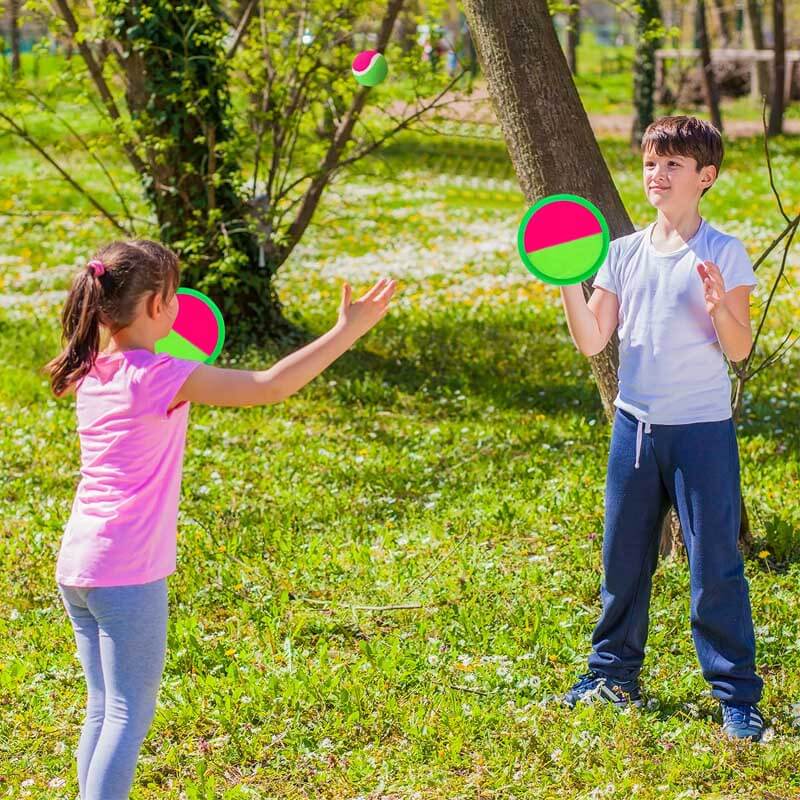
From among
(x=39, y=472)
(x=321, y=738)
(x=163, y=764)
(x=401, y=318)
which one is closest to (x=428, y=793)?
(x=321, y=738)

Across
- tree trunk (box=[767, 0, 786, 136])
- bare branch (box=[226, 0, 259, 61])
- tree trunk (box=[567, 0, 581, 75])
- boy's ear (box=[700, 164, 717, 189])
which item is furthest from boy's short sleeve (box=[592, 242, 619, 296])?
tree trunk (box=[767, 0, 786, 136])

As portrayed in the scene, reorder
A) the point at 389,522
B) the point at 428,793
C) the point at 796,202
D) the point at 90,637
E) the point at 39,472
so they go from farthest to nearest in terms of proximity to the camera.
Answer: the point at 796,202
the point at 39,472
the point at 389,522
the point at 428,793
the point at 90,637

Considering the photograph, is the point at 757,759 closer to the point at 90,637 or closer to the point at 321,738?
the point at 321,738

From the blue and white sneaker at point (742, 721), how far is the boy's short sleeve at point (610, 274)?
1.26m

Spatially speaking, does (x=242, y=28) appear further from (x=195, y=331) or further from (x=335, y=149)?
(x=195, y=331)

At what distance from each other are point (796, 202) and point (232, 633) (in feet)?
38.1

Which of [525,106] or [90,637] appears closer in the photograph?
[90,637]

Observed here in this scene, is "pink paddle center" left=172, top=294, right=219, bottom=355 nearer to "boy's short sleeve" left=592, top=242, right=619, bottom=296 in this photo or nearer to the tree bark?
"boy's short sleeve" left=592, top=242, right=619, bottom=296

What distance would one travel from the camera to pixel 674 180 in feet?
10.6

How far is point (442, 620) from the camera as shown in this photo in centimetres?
415

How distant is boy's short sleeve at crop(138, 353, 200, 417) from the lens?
2.62 m

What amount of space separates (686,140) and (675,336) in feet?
1.77

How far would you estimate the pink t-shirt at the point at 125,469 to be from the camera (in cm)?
263

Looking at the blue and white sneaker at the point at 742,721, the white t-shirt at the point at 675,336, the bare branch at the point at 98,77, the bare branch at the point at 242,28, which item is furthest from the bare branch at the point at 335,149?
the blue and white sneaker at the point at 742,721
